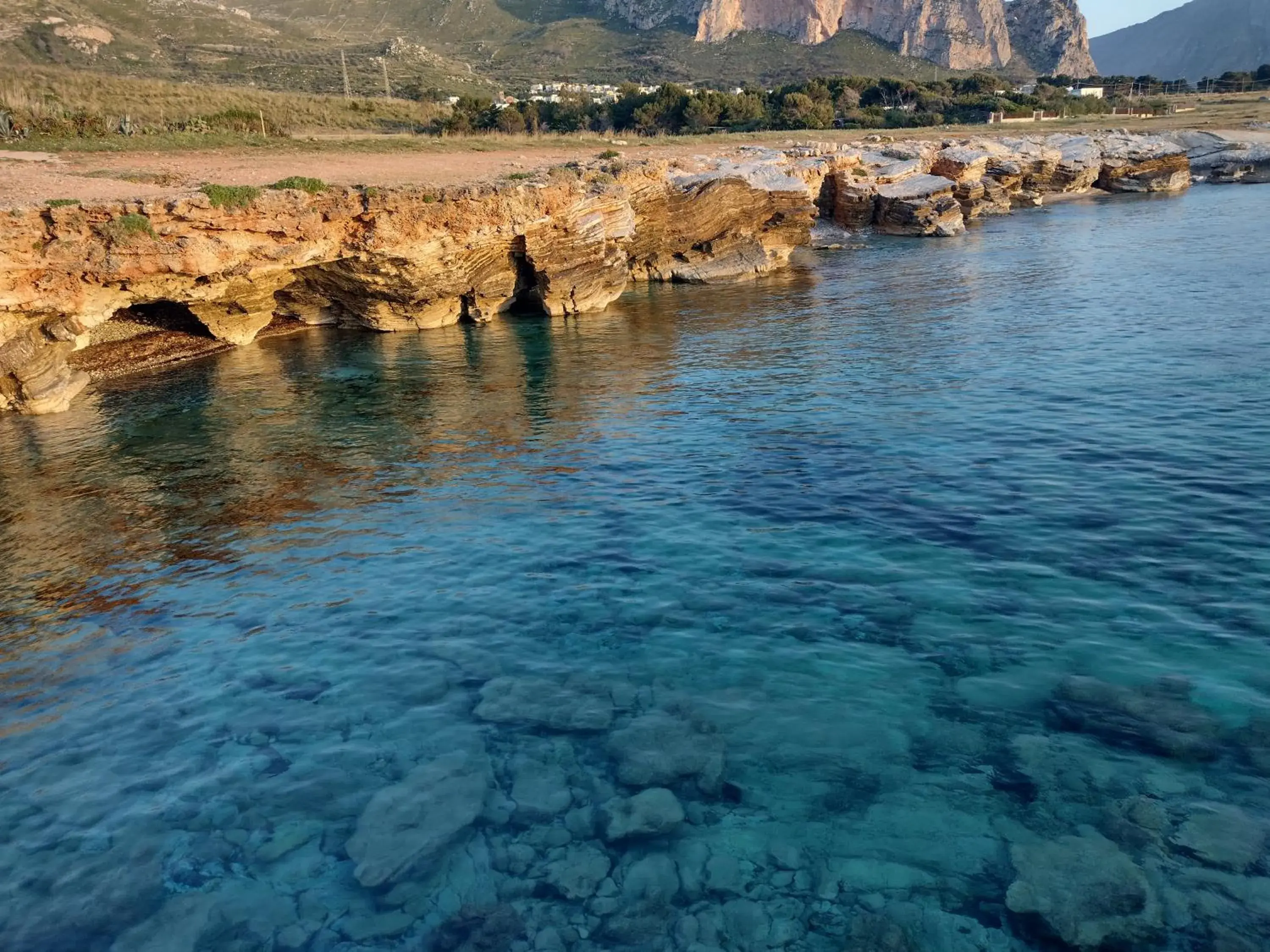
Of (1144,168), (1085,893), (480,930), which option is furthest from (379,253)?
(1144,168)

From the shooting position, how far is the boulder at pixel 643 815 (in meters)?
7.13

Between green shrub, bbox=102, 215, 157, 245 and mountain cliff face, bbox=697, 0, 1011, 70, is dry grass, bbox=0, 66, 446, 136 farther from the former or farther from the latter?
mountain cliff face, bbox=697, 0, 1011, 70

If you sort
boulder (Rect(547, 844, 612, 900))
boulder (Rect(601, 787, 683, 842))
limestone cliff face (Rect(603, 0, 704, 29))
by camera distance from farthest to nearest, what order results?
limestone cliff face (Rect(603, 0, 704, 29)) < boulder (Rect(601, 787, 683, 842)) < boulder (Rect(547, 844, 612, 900))

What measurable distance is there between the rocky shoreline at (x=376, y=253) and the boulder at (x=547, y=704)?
17.0 m

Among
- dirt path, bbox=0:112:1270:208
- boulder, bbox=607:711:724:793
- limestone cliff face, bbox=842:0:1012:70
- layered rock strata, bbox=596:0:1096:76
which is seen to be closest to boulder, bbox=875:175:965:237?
dirt path, bbox=0:112:1270:208

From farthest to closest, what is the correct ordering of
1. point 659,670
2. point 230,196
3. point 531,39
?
point 531,39
point 230,196
point 659,670

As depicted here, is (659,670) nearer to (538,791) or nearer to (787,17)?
(538,791)

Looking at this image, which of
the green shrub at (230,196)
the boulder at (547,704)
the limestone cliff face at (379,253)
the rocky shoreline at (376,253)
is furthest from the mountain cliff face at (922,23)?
the boulder at (547,704)

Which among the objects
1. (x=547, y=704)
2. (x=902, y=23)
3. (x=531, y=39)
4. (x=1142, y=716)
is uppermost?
(x=902, y=23)

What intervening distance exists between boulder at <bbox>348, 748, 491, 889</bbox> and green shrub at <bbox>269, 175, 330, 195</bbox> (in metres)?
20.1

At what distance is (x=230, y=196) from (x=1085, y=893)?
23349mm

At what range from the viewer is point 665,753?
796 cm

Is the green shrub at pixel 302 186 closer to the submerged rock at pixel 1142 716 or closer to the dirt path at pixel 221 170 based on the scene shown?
the dirt path at pixel 221 170

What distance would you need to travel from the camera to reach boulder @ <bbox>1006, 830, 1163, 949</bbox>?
593 centimetres
